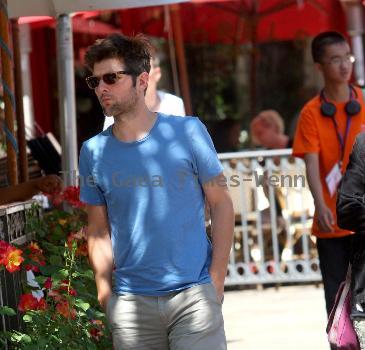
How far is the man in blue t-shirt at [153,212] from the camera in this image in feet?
13.1

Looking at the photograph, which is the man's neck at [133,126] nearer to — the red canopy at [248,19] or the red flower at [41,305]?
the red flower at [41,305]

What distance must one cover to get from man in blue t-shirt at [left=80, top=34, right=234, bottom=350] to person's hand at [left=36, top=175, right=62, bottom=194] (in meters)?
1.90

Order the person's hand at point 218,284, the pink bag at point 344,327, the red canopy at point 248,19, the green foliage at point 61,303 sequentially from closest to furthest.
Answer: the person's hand at point 218,284
the pink bag at point 344,327
the green foliage at point 61,303
the red canopy at point 248,19

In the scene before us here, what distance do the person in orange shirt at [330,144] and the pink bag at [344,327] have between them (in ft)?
4.42

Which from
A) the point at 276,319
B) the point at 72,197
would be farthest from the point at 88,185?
the point at 276,319

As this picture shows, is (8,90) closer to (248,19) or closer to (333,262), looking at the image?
(333,262)

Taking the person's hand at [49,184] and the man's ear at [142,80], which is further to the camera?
the person's hand at [49,184]

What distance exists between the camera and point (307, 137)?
6.21m

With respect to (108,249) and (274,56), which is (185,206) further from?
(274,56)

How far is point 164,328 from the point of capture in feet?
13.2

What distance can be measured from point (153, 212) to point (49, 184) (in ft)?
7.10

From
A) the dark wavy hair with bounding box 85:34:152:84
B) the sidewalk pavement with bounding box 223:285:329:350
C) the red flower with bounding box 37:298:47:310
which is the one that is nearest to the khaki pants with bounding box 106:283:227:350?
the dark wavy hair with bounding box 85:34:152:84

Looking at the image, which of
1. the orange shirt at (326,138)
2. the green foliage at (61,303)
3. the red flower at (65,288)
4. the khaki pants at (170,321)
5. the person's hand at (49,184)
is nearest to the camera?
the khaki pants at (170,321)

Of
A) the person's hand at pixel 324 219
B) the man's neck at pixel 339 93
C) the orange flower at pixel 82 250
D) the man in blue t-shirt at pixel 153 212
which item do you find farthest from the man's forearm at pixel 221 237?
the man's neck at pixel 339 93
